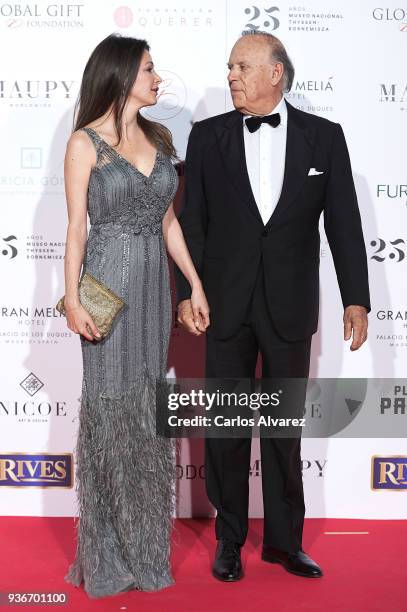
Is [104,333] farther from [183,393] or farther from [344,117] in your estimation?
[344,117]

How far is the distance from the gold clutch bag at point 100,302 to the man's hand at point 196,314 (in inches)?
12.2

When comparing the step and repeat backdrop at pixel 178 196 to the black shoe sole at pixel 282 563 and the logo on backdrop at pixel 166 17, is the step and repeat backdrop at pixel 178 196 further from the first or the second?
the black shoe sole at pixel 282 563

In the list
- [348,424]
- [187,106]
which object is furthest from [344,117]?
[348,424]

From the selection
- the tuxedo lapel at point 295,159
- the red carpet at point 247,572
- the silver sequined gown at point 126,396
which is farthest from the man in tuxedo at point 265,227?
the silver sequined gown at point 126,396

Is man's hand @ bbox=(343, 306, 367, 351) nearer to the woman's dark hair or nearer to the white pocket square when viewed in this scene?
the white pocket square

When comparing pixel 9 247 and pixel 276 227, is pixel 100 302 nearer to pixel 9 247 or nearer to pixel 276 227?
pixel 276 227

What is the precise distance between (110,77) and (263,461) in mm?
1490

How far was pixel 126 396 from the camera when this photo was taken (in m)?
2.98

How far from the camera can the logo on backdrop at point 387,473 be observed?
156 inches

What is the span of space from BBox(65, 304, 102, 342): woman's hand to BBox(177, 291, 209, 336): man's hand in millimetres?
378

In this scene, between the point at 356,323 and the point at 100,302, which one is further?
the point at 356,323

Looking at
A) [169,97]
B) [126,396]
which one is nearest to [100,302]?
[126,396]

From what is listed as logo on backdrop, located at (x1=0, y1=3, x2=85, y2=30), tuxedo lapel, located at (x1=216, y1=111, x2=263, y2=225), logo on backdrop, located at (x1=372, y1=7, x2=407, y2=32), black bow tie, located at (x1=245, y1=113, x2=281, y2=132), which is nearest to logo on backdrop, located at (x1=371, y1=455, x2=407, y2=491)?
tuxedo lapel, located at (x1=216, y1=111, x2=263, y2=225)

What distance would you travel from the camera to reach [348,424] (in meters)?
3.96
